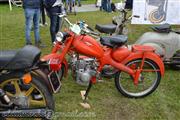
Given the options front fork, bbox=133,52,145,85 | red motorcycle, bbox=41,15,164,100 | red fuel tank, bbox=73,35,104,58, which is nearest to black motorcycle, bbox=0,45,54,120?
red motorcycle, bbox=41,15,164,100

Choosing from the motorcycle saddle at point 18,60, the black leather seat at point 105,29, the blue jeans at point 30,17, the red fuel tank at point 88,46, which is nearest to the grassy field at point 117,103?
the red fuel tank at point 88,46

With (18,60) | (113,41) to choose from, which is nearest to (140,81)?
(113,41)

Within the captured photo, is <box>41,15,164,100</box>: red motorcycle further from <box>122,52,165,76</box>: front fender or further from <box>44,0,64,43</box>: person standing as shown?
<box>44,0,64,43</box>: person standing

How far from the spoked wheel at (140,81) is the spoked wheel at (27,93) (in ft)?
4.64

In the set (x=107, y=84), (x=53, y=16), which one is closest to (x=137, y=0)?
(x=53, y=16)

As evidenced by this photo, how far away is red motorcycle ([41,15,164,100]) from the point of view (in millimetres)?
4965

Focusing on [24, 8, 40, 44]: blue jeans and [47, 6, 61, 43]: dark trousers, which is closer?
[47, 6, 61, 43]: dark trousers

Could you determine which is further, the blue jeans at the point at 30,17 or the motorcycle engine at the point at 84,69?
the blue jeans at the point at 30,17

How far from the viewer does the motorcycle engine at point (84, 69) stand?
16.5 ft

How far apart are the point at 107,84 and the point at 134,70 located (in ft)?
2.75

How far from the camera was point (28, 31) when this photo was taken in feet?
26.3

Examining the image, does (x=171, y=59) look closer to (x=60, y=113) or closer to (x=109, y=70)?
(x=109, y=70)

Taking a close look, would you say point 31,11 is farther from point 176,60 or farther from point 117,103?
point 117,103

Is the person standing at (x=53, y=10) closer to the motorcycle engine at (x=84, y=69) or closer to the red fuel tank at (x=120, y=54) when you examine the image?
the motorcycle engine at (x=84, y=69)
